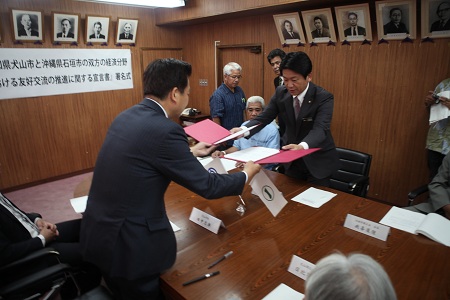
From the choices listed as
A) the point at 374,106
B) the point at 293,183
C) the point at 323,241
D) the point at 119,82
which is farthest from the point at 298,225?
the point at 119,82

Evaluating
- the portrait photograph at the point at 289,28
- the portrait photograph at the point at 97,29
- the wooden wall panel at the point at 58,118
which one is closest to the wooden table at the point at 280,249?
the portrait photograph at the point at 289,28

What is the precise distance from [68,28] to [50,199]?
2.35 m

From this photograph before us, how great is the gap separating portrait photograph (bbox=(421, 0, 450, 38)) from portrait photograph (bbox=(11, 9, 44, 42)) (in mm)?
4401

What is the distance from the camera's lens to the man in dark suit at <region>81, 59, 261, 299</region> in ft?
3.63

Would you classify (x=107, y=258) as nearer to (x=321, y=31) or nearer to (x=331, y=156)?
(x=331, y=156)

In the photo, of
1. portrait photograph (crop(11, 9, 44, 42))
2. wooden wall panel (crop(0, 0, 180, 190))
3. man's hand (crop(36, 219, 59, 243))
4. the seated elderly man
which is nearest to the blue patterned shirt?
the seated elderly man

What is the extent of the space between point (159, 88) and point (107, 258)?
0.68 metres

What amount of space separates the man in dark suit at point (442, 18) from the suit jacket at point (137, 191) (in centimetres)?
275

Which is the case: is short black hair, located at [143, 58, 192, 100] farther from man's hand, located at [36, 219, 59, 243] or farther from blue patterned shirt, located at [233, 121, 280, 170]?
blue patterned shirt, located at [233, 121, 280, 170]

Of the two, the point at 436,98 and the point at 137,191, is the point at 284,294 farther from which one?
the point at 436,98

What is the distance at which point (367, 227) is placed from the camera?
1413 mm

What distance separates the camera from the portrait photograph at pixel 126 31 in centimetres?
464

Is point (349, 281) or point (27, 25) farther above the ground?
point (27, 25)

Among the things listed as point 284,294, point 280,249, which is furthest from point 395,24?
point 284,294
